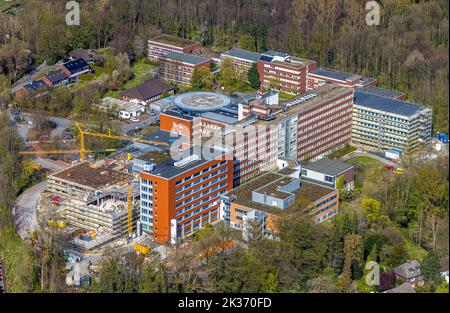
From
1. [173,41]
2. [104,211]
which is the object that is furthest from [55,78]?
[104,211]

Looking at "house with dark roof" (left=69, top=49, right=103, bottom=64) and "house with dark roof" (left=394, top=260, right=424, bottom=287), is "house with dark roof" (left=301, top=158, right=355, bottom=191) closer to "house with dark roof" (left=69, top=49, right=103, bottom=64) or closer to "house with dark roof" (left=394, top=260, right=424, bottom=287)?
"house with dark roof" (left=394, top=260, right=424, bottom=287)

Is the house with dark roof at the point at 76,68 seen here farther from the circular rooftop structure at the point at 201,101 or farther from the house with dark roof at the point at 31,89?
the circular rooftop structure at the point at 201,101

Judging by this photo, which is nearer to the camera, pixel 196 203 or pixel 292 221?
pixel 292 221

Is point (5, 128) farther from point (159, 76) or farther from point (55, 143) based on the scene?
point (159, 76)

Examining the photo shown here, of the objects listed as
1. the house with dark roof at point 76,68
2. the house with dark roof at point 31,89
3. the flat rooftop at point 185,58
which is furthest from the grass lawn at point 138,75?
the house with dark roof at point 31,89

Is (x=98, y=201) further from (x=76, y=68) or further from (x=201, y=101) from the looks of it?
(x=76, y=68)

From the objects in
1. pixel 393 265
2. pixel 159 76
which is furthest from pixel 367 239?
pixel 159 76
